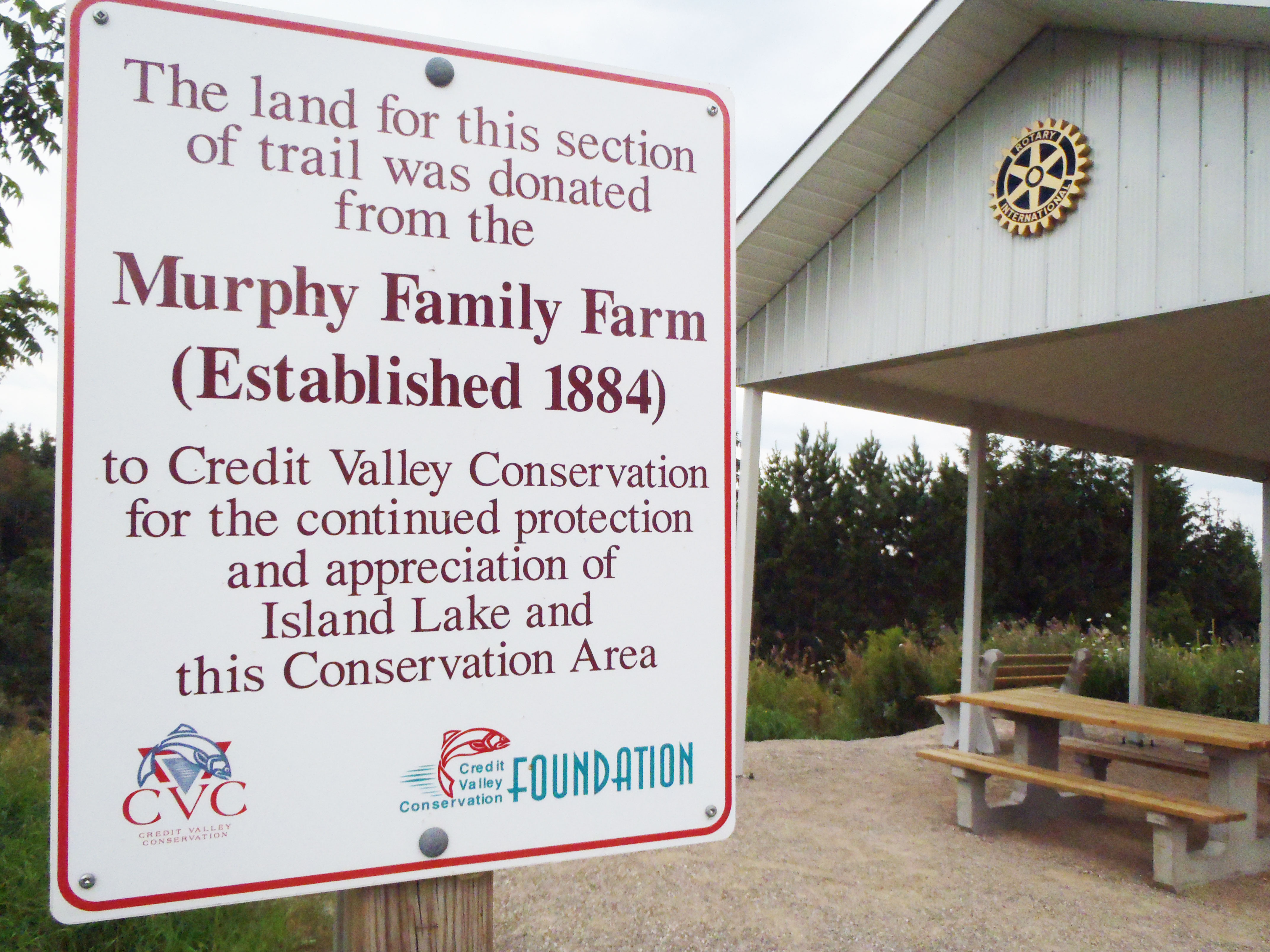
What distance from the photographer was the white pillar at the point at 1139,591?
8250 millimetres

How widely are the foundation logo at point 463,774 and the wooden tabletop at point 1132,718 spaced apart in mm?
4493

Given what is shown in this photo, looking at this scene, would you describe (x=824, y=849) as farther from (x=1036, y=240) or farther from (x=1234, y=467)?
(x=1234, y=467)

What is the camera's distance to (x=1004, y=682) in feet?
25.7

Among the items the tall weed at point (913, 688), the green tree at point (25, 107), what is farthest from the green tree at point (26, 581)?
the tall weed at point (913, 688)

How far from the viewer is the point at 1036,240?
4.80 meters

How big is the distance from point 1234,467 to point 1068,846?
5194mm

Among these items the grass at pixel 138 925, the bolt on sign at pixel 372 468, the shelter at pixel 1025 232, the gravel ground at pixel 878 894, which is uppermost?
the shelter at pixel 1025 232

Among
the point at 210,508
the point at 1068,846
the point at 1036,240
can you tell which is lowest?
the point at 1068,846

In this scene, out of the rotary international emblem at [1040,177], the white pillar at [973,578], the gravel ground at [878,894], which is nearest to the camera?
the gravel ground at [878,894]

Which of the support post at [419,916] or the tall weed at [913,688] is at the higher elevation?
the support post at [419,916]

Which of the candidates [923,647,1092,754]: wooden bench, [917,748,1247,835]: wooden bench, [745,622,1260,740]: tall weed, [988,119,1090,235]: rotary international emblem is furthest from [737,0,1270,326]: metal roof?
[745,622,1260,740]: tall weed

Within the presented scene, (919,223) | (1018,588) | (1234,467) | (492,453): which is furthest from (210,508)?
(1018,588)

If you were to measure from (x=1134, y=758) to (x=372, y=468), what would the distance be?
6125 mm

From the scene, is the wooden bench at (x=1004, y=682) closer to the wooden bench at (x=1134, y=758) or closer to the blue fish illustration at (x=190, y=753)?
the wooden bench at (x=1134, y=758)
